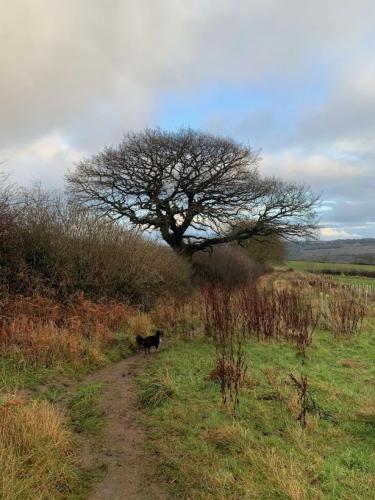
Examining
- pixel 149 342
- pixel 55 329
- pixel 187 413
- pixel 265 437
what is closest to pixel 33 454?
Result: pixel 187 413

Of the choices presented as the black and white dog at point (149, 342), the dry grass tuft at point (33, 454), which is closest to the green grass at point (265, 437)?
the dry grass tuft at point (33, 454)

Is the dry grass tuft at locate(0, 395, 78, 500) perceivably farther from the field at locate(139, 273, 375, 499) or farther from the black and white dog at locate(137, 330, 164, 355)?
the black and white dog at locate(137, 330, 164, 355)

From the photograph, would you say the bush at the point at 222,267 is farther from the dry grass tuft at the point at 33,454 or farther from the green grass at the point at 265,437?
Answer: the dry grass tuft at the point at 33,454

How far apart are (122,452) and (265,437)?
184 cm

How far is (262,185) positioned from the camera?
27.0 meters

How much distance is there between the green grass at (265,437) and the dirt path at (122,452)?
0.64 ft

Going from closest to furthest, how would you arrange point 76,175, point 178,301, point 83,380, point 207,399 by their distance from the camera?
point 207,399
point 83,380
point 178,301
point 76,175

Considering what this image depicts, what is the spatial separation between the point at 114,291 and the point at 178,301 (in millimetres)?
2604

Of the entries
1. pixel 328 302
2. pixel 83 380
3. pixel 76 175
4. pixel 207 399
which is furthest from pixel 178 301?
pixel 76 175

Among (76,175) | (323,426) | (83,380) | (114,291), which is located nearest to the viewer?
(323,426)

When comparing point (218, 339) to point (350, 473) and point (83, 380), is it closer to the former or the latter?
point (83, 380)

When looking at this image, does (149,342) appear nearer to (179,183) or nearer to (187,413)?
(187,413)

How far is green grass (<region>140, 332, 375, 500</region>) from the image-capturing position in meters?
4.36

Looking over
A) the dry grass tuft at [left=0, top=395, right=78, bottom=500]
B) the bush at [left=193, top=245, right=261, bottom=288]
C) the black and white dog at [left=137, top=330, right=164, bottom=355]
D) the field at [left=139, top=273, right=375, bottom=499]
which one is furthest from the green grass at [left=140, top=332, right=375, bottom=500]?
the bush at [left=193, top=245, right=261, bottom=288]
